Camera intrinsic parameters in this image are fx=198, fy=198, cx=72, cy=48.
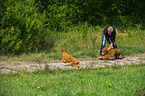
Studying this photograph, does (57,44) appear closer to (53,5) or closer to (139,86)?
(53,5)

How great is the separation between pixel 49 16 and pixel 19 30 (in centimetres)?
651

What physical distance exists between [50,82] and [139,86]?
2106 millimetres

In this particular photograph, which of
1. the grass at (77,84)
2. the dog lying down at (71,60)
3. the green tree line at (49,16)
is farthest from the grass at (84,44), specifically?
the grass at (77,84)

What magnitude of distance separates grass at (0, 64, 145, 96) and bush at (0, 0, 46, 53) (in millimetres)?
3891

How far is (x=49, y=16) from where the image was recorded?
15875 millimetres

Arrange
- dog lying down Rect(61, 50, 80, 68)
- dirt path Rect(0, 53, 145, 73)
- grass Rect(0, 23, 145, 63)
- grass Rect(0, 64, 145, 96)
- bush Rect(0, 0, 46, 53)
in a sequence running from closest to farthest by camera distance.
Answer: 1. grass Rect(0, 64, 145, 96)
2. dirt path Rect(0, 53, 145, 73)
3. dog lying down Rect(61, 50, 80, 68)
4. bush Rect(0, 0, 46, 53)
5. grass Rect(0, 23, 145, 63)

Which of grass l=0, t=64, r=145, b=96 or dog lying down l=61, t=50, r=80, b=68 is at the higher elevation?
dog lying down l=61, t=50, r=80, b=68

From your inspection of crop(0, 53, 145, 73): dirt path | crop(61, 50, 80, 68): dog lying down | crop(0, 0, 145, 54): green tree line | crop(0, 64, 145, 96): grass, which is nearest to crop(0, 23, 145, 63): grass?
crop(0, 0, 145, 54): green tree line

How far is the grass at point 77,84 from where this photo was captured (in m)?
4.20

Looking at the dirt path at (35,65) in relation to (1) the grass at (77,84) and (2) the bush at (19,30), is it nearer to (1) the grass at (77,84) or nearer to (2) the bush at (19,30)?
(1) the grass at (77,84)

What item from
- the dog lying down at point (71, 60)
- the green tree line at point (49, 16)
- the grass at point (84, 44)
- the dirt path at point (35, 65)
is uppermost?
the green tree line at point (49, 16)

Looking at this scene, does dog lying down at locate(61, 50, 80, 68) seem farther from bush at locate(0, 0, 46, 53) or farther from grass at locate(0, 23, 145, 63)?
bush at locate(0, 0, 46, 53)

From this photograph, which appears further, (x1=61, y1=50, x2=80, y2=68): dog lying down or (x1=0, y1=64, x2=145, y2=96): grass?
(x1=61, y1=50, x2=80, y2=68): dog lying down

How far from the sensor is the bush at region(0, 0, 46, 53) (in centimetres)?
940
